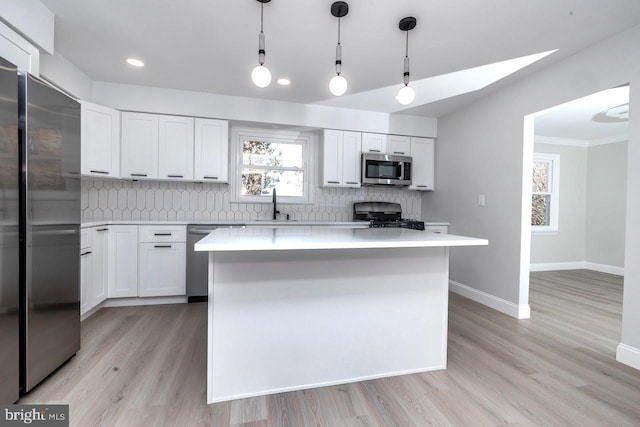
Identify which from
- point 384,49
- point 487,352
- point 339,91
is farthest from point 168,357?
point 384,49

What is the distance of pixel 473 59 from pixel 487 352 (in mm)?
2497

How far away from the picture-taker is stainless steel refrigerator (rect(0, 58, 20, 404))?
144 cm

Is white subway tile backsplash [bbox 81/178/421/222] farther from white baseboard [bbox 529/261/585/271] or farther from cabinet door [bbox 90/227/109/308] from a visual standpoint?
white baseboard [bbox 529/261/585/271]

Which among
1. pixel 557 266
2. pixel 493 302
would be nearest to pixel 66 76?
pixel 493 302

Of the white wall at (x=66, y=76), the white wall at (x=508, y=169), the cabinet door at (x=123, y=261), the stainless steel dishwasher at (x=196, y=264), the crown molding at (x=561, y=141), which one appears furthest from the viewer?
the crown molding at (x=561, y=141)

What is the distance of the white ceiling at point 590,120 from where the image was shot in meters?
3.34

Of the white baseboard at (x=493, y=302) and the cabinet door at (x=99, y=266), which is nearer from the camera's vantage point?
the cabinet door at (x=99, y=266)

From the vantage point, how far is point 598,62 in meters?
2.35

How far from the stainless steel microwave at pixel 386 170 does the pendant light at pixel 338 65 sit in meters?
2.15

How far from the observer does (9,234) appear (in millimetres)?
1485

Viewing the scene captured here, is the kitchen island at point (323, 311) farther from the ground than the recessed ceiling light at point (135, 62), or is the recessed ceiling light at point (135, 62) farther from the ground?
the recessed ceiling light at point (135, 62)

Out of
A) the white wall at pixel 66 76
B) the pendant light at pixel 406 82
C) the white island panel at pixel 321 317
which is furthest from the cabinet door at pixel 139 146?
the pendant light at pixel 406 82

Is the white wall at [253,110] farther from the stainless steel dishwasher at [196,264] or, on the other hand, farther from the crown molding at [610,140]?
the crown molding at [610,140]

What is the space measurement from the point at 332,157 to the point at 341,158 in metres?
0.13
